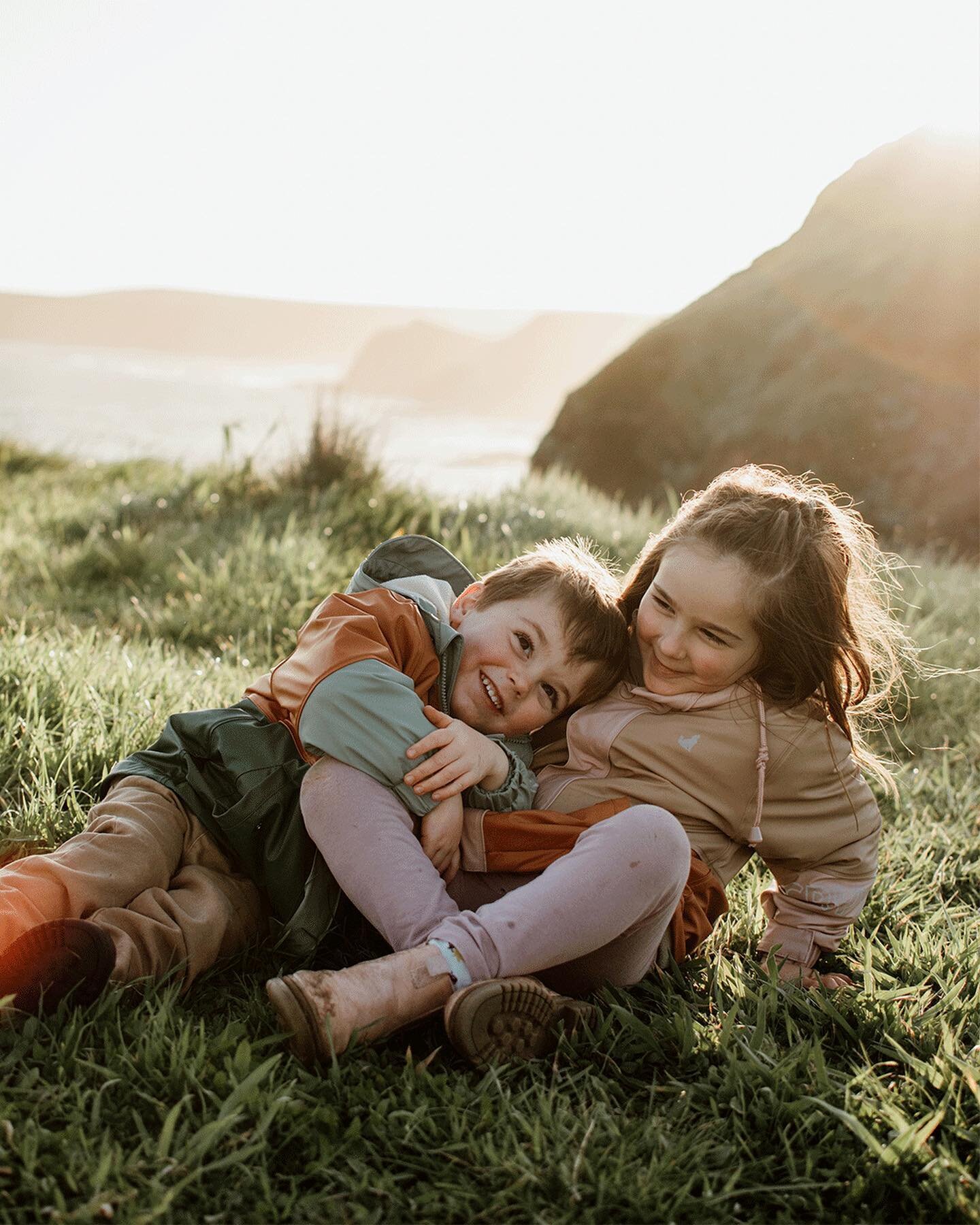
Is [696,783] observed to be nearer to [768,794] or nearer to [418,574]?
[768,794]

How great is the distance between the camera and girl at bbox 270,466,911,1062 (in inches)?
71.9

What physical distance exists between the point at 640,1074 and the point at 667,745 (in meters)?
0.66

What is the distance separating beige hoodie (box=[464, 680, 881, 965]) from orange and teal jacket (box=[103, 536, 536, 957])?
250 millimetres

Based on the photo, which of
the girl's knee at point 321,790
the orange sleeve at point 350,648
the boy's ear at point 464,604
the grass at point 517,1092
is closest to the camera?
the grass at point 517,1092

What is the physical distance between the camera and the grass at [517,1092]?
4.52ft

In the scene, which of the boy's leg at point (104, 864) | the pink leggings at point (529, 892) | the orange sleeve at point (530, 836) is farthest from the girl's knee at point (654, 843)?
the boy's leg at point (104, 864)

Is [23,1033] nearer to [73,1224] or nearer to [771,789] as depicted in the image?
[73,1224]

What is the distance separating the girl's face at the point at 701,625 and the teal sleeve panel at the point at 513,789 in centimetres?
32

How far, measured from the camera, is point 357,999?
163 cm

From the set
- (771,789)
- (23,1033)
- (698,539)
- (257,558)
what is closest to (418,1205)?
(23,1033)

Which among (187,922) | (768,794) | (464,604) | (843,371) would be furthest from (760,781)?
(843,371)

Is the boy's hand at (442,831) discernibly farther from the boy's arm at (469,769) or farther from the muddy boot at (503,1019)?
the muddy boot at (503,1019)

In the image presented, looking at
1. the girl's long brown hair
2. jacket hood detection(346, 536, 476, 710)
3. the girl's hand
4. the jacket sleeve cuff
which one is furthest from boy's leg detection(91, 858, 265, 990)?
the girl's long brown hair

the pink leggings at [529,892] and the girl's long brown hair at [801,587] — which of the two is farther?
A: the girl's long brown hair at [801,587]
